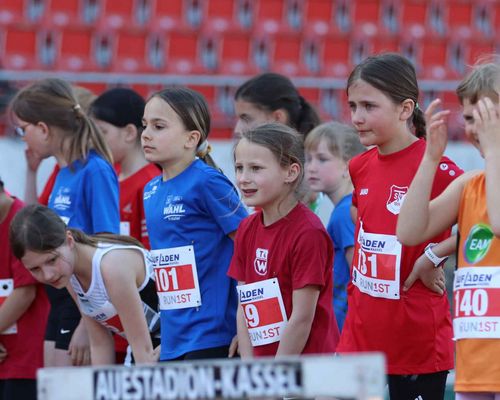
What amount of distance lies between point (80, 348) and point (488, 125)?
251 centimetres

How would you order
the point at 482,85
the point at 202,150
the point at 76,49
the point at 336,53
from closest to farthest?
the point at 482,85 < the point at 202,150 < the point at 76,49 < the point at 336,53

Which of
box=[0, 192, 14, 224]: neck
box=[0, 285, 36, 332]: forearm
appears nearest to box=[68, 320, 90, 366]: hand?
box=[0, 285, 36, 332]: forearm

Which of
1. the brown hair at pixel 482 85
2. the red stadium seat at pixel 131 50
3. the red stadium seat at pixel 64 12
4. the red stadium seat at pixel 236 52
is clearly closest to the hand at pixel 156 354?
the brown hair at pixel 482 85

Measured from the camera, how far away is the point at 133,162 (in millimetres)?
5844

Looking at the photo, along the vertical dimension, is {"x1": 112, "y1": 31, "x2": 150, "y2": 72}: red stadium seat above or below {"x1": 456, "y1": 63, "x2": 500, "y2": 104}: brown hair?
above

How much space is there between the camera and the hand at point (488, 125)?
317cm

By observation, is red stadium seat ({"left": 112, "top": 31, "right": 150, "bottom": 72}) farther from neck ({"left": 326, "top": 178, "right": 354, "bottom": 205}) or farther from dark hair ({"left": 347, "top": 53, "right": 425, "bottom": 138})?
dark hair ({"left": 347, "top": 53, "right": 425, "bottom": 138})

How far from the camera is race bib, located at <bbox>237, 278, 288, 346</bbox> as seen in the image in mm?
4105

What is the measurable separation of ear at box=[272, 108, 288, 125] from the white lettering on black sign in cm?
281

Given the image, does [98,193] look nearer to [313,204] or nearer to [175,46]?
[313,204]

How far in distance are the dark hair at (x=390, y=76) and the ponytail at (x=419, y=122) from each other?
0.42ft

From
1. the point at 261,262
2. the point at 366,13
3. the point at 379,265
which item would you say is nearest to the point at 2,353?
the point at 261,262

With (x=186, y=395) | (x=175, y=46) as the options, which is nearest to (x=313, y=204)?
(x=186, y=395)

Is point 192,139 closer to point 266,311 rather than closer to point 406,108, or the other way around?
point 266,311
